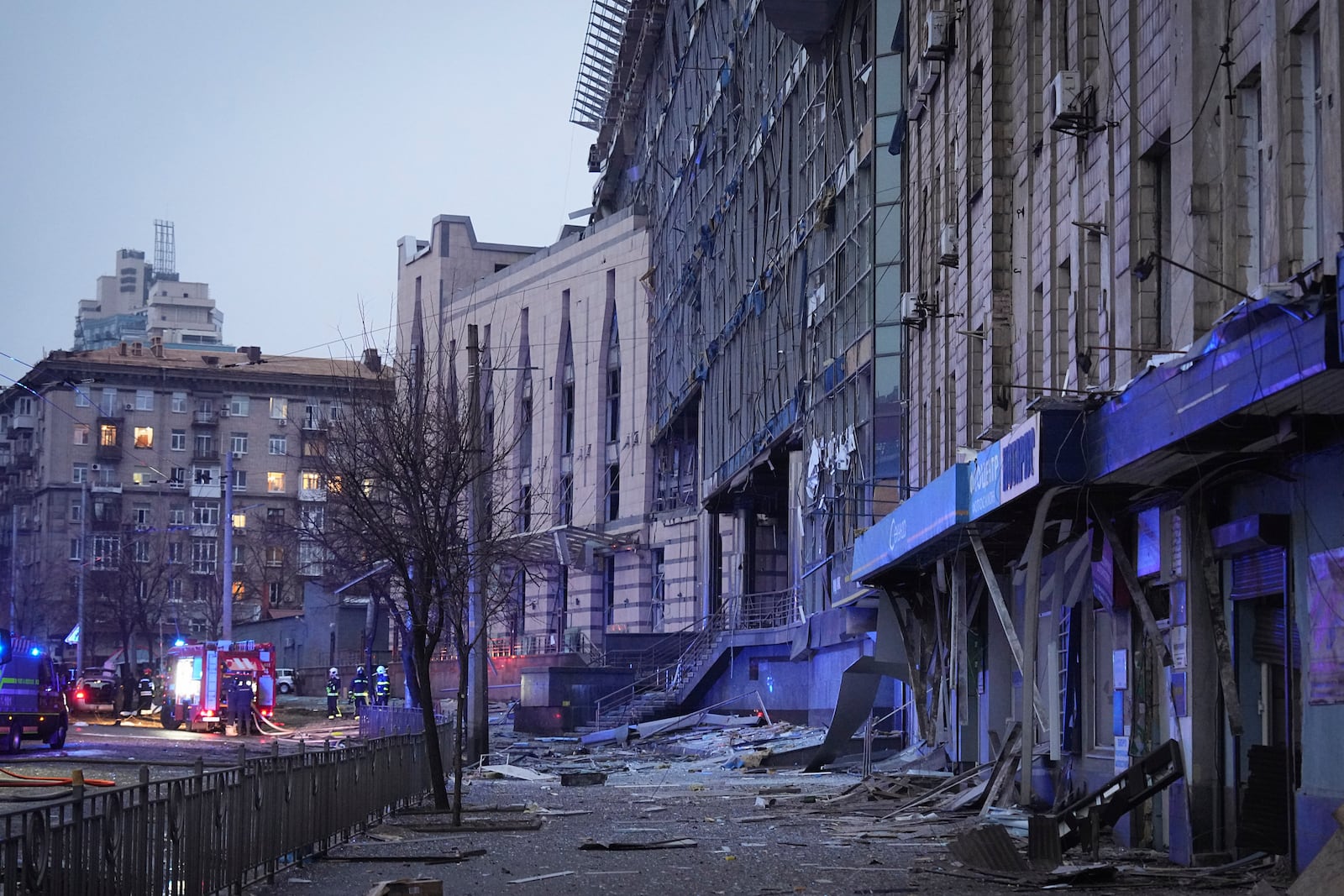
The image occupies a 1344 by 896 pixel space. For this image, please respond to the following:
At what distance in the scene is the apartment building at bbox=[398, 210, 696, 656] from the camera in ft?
224

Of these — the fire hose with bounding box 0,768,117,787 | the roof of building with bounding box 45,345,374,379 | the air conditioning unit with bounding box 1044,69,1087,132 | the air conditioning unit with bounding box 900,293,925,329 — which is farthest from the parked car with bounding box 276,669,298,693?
the air conditioning unit with bounding box 1044,69,1087,132

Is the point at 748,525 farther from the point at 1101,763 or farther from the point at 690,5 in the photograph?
the point at 1101,763

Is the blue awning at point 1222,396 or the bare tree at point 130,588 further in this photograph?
the bare tree at point 130,588

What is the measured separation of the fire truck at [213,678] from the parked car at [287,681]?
37.9 metres

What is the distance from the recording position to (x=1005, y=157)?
2341cm

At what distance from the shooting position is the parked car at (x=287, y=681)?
9050 centimetres

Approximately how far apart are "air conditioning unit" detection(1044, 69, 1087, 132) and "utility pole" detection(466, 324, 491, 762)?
1154 cm

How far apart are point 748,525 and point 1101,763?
34894 millimetres

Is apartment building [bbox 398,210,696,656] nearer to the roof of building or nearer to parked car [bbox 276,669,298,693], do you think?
parked car [bbox 276,669,298,693]

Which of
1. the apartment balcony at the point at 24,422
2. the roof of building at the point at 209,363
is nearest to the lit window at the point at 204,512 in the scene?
the roof of building at the point at 209,363

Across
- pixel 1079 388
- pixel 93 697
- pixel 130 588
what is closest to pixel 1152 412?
pixel 1079 388

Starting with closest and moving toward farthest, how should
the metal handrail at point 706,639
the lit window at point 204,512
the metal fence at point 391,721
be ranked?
the metal fence at point 391,721 < the metal handrail at point 706,639 < the lit window at point 204,512

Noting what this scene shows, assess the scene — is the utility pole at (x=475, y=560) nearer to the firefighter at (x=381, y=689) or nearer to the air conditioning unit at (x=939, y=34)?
the air conditioning unit at (x=939, y=34)

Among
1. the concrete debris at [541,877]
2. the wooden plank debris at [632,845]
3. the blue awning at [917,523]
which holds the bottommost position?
the wooden plank debris at [632,845]
